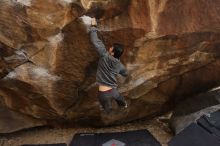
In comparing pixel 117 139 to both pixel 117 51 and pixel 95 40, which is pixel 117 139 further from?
pixel 95 40

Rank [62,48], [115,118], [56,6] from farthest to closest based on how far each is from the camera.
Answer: [115,118]
[62,48]
[56,6]

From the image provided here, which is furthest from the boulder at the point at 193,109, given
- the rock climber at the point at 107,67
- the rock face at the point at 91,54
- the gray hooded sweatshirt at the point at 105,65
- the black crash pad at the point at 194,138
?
the gray hooded sweatshirt at the point at 105,65

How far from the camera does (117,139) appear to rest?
857 cm

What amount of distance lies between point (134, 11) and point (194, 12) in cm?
117

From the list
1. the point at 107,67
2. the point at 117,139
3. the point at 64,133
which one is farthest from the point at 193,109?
the point at 64,133

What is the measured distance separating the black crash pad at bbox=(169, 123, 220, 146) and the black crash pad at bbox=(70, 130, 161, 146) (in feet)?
2.86

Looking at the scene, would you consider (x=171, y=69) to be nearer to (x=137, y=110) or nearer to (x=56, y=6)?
(x=137, y=110)

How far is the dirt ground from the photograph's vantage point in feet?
28.6

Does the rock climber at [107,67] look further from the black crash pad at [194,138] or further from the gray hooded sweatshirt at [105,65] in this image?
the black crash pad at [194,138]

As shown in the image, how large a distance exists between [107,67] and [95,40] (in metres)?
0.53

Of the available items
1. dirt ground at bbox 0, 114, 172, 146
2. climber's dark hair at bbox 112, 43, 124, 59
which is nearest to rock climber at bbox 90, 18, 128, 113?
climber's dark hair at bbox 112, 43, 124, 59

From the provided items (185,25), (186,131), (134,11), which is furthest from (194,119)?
(134,11)

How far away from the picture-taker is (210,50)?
26.6 ft

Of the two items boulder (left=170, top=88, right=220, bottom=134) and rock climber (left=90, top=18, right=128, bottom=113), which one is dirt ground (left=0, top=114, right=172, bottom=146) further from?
rock climber (left=90, top=18, right=128, bottom=113)
